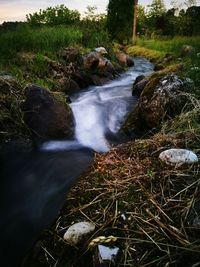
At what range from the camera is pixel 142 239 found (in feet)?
7.34

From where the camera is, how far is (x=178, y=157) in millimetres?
2961

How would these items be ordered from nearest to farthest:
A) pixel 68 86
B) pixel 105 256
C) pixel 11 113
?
pixel 105 256 < pixel 11 113 < pixel 68 86

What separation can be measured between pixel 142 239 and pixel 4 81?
161 inches

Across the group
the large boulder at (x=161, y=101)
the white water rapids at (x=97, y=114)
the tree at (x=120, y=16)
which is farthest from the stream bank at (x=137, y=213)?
the tree at (x=120, y=16)

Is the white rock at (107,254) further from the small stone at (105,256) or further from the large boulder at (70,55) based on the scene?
the large boulder at (70,55)

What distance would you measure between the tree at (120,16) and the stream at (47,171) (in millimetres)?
17269

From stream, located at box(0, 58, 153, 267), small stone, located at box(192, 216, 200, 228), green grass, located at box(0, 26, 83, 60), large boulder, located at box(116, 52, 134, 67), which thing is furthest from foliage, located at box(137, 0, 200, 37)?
small stone, located at box(192, 216, 200, 228)

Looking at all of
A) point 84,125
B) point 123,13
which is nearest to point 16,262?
point 84,125

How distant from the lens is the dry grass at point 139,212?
212cm

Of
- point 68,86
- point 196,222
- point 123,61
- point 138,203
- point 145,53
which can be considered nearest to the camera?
point 196,222

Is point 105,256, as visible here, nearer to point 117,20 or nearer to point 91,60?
point 91,60

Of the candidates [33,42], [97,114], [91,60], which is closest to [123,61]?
[91,60]

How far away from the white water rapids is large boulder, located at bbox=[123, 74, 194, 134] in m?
0.58

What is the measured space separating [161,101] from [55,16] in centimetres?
1804
